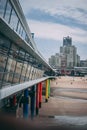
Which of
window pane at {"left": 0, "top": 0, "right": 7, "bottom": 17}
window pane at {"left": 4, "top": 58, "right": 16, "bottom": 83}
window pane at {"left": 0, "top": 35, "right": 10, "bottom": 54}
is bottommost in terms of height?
window pane at {"left": 4, "top": 58, "right": 16, "bottom": 83}

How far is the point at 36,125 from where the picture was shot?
852 inches

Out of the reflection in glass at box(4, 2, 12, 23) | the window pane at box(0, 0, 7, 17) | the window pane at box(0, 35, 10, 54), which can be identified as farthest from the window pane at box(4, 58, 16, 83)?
the window pane at box(0, 0, 7, 17)

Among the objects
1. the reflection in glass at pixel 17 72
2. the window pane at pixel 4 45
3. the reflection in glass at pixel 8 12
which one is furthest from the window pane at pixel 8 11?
the reflection in glass at pixel 17 72

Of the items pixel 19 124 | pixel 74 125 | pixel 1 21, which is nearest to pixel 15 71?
pixel 1 21

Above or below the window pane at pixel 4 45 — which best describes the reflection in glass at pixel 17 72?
below

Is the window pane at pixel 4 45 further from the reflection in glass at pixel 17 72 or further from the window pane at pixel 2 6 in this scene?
the reflection in glass at pixel 17 72

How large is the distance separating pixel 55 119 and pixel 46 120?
124 cm

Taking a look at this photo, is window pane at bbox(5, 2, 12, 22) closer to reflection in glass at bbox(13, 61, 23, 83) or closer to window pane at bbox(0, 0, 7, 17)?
window pane at bbox(0, 0, 7, 17)

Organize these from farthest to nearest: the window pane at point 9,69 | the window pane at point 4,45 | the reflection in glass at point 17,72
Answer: the reflection in glass at point 17,72, the window pane at point 9,69, the window pane at point 4,45

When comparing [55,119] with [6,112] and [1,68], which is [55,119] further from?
[1,68]

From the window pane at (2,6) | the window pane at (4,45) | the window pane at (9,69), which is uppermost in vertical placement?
the window pane at (2,6)

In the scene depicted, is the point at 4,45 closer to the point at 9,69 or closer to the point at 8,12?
the point at 9,69

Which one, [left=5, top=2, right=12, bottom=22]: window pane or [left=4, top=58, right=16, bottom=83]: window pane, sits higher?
[left=5, top=2, right=12, bottom=22]: window pane

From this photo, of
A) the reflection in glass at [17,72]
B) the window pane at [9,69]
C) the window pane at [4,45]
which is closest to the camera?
the window pane at [4,45]
